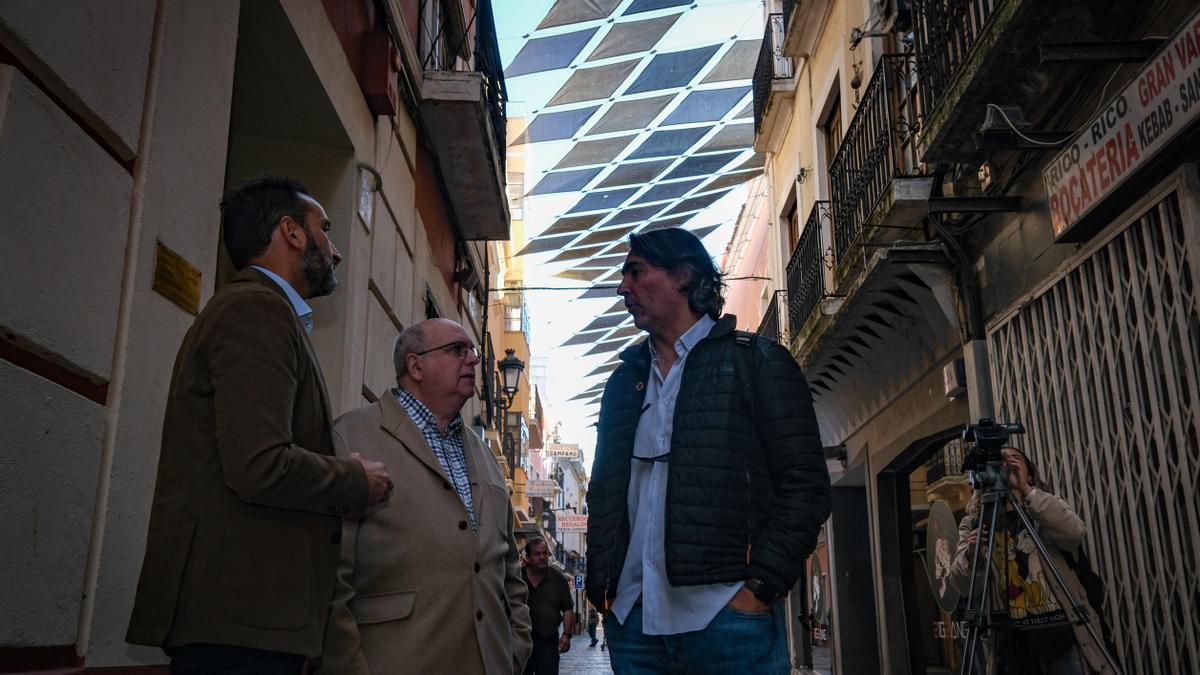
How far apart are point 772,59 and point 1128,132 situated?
1160 cm

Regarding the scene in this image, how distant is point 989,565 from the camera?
15.2 feet

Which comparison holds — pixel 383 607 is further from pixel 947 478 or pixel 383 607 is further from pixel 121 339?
pixel 947 478

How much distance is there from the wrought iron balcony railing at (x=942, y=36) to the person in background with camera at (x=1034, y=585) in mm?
2946

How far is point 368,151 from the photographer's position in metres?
6.94

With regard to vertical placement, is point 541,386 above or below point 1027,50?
above

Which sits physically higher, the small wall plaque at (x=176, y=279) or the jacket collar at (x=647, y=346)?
the small wall plaque at (x=176, y=279)

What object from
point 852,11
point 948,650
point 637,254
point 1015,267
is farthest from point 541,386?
point 637,254

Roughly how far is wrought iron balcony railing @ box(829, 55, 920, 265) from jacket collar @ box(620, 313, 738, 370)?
5.27 meters

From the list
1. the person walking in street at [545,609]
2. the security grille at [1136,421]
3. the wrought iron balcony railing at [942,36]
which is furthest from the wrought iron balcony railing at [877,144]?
the person walking in street at [545,609]

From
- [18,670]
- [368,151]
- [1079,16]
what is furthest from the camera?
[368,151]

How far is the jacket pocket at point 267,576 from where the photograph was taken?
2.36 m

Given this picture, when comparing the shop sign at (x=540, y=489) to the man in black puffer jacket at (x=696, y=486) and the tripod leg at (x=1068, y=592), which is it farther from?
the man in black puffer jacket at (x=696, y=486)

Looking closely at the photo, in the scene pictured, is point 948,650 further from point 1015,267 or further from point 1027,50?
point 1027,50

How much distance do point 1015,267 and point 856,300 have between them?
110 inches
